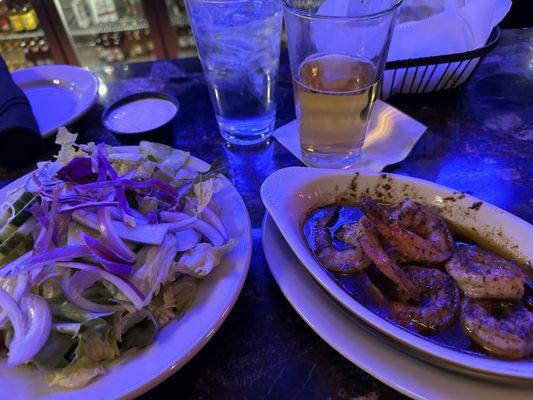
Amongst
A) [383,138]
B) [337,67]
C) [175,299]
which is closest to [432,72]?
[383,138]

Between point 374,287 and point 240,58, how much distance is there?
790 mm

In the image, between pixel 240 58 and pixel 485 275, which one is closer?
pixel 485 275

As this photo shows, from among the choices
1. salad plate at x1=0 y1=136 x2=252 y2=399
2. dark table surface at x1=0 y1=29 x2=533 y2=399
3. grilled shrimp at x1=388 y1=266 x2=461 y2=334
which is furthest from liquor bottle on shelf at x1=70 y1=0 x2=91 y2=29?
grilled shrimp at x1=388 y1=266 x2=461 y2=334

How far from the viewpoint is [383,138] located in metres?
1.36

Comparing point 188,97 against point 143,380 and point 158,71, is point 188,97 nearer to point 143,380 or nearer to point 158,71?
point 158,71

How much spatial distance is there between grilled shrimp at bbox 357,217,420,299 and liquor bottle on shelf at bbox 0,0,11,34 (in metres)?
3.66

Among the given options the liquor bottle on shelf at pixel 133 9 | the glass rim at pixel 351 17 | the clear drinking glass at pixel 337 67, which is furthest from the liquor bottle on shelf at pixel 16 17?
the glass rim at pixel 351 17

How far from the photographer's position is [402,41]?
139cm

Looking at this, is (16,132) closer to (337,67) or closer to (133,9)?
(337,67)

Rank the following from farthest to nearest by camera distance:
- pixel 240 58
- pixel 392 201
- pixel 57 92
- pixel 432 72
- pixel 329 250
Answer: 1. pixel 57 92
2. pixel 432 72
3. pixel 240 58
4. pixel 392 201
5. pixel 329 250

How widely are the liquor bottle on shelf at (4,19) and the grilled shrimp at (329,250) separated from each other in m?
3.52

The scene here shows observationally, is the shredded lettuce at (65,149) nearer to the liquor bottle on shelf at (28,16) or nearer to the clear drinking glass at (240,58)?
the clear drinking glass at (240,58)

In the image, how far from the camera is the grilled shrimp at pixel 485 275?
807 millimetres

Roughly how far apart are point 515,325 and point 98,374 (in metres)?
0.74
